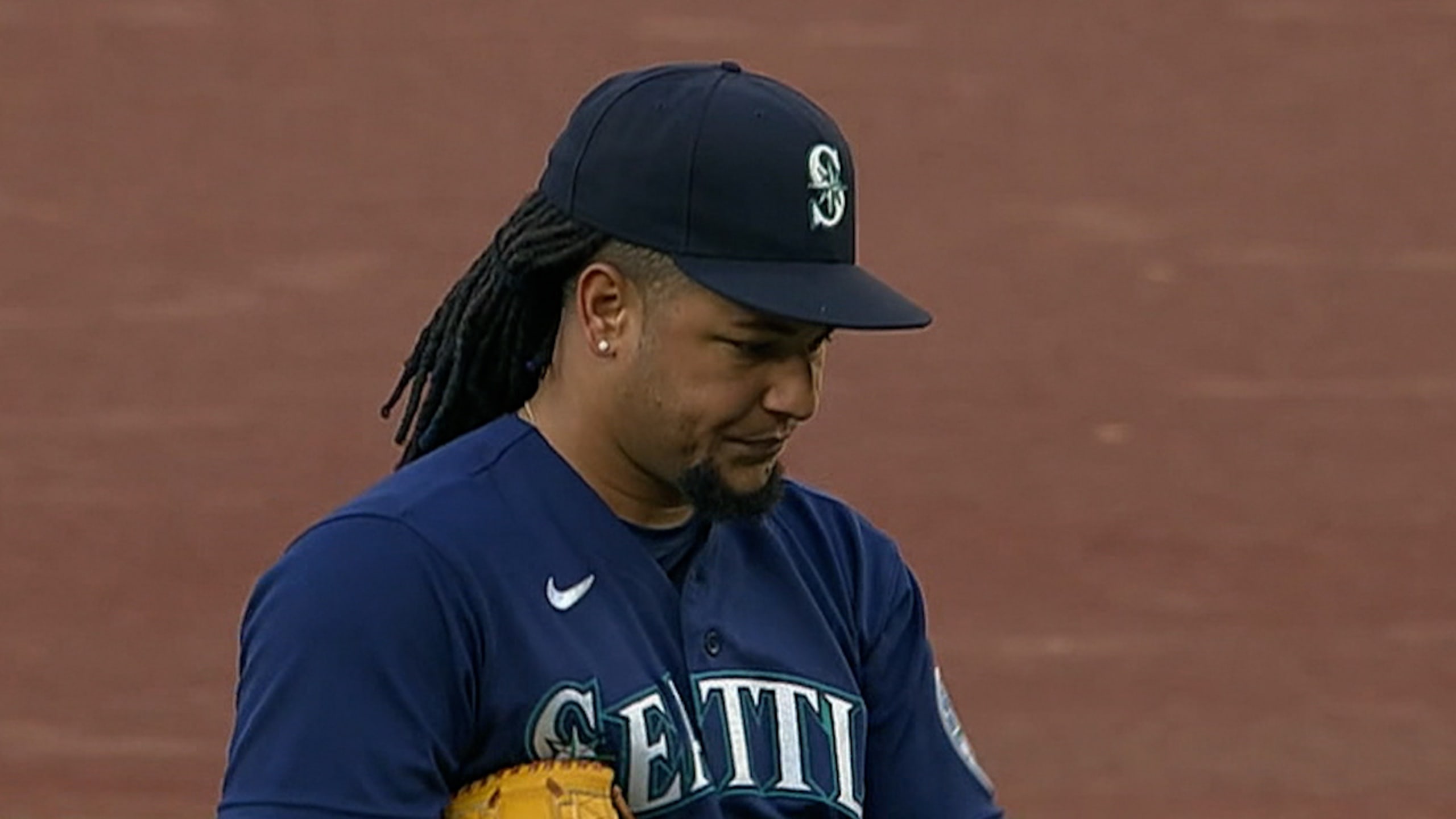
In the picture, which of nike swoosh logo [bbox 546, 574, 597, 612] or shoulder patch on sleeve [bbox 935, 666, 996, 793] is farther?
shoulder patch on sleeve [bbox 935, 666, 996, 793]

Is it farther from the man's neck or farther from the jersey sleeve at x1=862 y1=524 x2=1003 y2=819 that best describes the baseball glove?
the jersey sleeve at x1=862 y1=524 x2=1003 y2=819

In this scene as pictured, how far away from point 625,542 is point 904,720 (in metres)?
0.33

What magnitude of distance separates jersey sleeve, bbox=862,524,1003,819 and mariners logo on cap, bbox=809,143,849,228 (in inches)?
13.8

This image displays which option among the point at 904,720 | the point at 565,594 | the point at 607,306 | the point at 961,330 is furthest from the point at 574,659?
the point at 961,330

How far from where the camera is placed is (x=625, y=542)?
2.54 metres

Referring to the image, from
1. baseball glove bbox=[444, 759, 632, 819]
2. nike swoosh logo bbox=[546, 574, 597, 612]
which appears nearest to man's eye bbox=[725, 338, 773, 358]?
nike swoosh logo bbox=[546, 574, 597, 612]

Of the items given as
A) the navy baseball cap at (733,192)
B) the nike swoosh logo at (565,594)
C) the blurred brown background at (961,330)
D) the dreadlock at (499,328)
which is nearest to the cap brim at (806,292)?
the navy baseball cap at (733,192)

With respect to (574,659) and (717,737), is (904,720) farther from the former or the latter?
(574,659)

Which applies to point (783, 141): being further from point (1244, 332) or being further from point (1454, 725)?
point (1244, 332)

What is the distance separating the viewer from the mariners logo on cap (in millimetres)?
2480

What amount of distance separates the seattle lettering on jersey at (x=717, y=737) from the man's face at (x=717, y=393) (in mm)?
158

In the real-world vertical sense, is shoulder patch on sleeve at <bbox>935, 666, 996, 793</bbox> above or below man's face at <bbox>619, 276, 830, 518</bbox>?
below

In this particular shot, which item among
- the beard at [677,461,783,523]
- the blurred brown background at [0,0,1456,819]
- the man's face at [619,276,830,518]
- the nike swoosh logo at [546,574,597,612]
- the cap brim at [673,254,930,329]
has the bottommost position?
the blurred brown background at [0,0,1456,819]

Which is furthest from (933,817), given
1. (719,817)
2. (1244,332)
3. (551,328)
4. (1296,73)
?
(1296,73)
